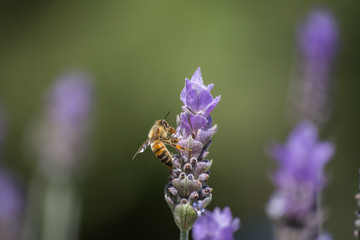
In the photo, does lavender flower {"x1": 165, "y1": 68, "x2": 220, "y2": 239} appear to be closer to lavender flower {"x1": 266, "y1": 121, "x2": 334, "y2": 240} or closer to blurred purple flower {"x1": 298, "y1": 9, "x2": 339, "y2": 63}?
lavender flower {"x1": 266, "y1": 121, "x2": 334, "y2": 240}

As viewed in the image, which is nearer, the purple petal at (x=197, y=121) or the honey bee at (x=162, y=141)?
the purple petal at (x=197, y=121)

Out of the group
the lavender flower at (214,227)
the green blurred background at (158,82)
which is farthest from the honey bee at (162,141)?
the green blurred background at (158,82)

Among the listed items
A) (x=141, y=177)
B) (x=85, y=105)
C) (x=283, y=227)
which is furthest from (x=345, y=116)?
(x=283, y=227)

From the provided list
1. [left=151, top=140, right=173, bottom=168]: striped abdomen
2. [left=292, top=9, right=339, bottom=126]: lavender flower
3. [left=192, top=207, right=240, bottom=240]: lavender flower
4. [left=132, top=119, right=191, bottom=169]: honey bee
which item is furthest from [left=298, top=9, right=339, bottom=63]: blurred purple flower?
[left=192, top=207, right=240, bottom=240]: lavender flower

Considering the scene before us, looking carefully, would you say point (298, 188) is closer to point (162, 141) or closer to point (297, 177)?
point (297, 177)

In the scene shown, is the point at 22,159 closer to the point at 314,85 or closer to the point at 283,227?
the point at 314,85

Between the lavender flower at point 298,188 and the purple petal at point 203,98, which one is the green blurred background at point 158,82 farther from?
the purple petal at point 203,98

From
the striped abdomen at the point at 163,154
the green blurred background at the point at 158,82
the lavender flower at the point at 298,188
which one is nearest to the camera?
the lavender flower at the point at 298,188
